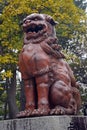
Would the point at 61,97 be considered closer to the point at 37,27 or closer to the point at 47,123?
the point at 47,123

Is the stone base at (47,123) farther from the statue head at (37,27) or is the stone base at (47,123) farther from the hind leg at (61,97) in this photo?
the statue head at (37,27)

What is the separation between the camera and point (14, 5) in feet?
50.0

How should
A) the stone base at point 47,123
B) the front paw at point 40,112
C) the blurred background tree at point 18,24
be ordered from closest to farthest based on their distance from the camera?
1. the stone base at point 47,123
2. the front paw at point 40,112
3. the blurred background tree at point 18,24

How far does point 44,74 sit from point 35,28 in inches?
34.2

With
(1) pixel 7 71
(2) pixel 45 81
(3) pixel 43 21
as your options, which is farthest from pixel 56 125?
(1) pixel 7 71

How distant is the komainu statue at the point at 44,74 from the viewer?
5863 mm

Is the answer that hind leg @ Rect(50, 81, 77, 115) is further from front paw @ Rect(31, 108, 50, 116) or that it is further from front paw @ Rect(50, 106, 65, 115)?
front paw @ Rect(31, 108, 50, 116)

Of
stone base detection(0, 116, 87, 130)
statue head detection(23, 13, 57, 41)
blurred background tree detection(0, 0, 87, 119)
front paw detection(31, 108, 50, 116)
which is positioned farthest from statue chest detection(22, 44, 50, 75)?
blurred background tree detection(0, 0, 87, 119)

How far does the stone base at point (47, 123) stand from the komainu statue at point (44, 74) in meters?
0.21

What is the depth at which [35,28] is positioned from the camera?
20.4ft

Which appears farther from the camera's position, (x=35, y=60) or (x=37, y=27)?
(x=37, y=27)

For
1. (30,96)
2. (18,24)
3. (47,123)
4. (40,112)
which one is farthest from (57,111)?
(18,24)

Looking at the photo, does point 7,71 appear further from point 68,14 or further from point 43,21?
point 43,21

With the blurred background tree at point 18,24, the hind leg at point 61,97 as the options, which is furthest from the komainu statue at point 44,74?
the blurred background tree at point 18,24
